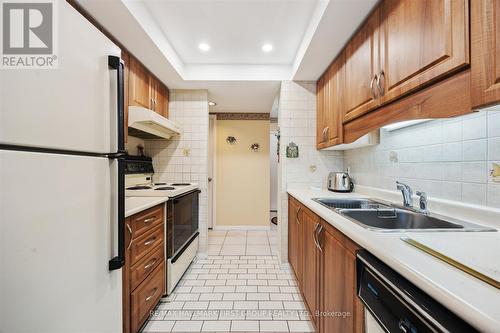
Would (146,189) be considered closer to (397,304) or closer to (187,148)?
(187,148)

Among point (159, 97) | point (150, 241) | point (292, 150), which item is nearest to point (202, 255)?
point (150, 241)

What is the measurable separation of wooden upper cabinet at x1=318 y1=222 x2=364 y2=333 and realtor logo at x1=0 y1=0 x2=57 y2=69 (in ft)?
4.23

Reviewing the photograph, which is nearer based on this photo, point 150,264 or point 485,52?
point 485,52

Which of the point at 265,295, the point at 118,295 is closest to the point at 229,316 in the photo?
the point at 265,295

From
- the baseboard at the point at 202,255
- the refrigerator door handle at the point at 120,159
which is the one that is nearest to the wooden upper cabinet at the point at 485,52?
the refrigerator door handle at the point at 120,159

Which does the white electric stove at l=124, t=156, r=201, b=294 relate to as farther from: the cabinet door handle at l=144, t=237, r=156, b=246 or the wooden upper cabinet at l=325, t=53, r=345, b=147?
the wooden upper cabinet at l=325, t=53, r=345, b=147

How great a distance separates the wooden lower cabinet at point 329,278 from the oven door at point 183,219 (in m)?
1.19

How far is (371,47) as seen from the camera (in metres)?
1.39

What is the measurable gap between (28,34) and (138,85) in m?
1.58

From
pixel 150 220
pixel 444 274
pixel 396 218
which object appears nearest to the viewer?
pixel 444 274

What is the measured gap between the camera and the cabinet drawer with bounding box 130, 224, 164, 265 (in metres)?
1.39

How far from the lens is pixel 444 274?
0.54m

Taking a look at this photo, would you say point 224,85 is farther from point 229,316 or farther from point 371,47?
point 229,316

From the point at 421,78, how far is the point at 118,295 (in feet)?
5.63
